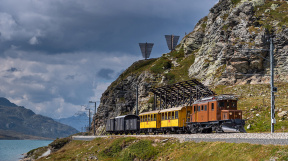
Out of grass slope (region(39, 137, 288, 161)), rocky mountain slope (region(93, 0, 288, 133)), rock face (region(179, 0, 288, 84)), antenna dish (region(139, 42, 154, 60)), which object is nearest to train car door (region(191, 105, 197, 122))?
grass slope (region(39, 137, 288, 161))

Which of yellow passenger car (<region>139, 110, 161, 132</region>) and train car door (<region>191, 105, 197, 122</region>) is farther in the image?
yellow passenger car (<region>139, 110, 161, 132</region>)

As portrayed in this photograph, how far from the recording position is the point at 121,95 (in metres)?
121

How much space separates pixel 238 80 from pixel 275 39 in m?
12.6

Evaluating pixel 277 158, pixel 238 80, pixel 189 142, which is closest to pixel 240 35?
→ pixel 238 80

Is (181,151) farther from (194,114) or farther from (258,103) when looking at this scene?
(258,103)

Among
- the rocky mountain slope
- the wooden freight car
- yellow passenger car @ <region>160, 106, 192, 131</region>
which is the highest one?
the rocky mountain slope

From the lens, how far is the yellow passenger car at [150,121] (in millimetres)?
47850

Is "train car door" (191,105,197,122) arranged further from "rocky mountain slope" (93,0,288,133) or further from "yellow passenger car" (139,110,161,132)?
"yellow passenger car" (139,110,161,132)

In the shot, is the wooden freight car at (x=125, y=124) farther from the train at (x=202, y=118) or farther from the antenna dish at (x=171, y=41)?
the antenna dish at (x=171, y=41)

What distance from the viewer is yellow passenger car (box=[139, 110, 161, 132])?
47.8 meters

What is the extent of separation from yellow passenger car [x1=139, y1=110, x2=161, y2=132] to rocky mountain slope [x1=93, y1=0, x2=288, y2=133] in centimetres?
1249

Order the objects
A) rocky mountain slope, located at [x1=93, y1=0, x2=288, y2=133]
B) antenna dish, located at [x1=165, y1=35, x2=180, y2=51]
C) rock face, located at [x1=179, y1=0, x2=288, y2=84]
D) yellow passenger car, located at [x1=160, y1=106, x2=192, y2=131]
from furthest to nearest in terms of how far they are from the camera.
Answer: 1. antenna dish, located at [x1=165, y1=35, x2=180, y2=51]
2. rocky mountain slope, located at [x1=93, y1=0, x2=288, y2=133]
3. rock face, located at [x1=179, y1=0, x2=288, y2=84]
4. yellow passenger car, located at [x1=160, y1=106, x2=192, y2=131]

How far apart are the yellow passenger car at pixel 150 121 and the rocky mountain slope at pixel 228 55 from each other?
492 inches

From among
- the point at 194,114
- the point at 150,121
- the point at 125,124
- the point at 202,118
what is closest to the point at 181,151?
the point at 202,118
